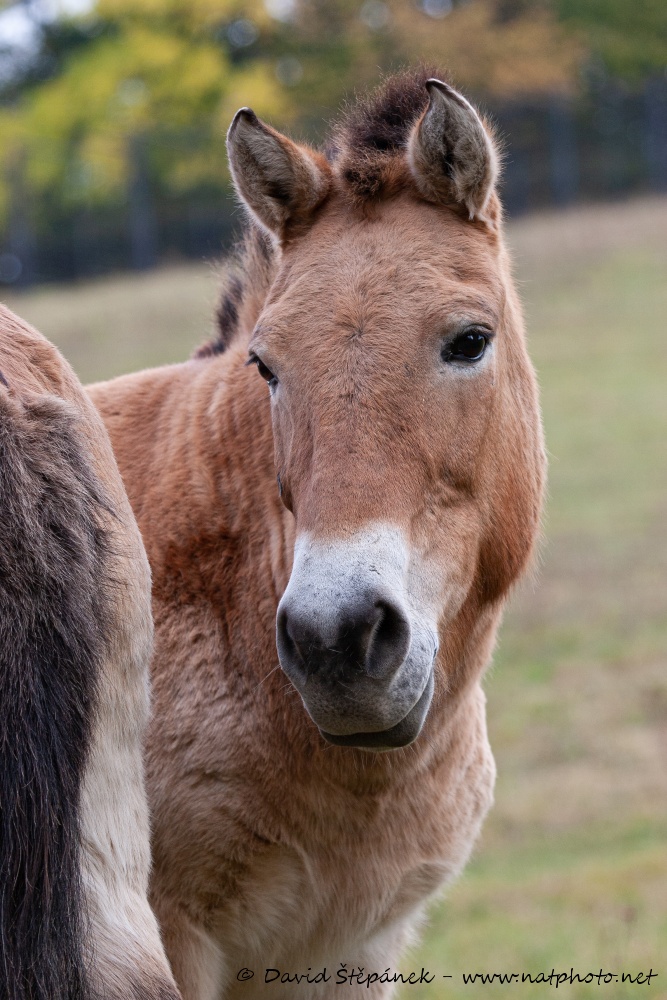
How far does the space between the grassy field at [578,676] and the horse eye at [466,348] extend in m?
1.04

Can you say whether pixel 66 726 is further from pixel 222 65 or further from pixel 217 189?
pixel 222 65

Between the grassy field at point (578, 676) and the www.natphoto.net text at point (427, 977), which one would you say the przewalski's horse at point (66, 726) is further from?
the grassy field at point (578, 676)

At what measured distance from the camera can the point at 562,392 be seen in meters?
19.0

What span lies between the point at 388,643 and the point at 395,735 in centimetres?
33

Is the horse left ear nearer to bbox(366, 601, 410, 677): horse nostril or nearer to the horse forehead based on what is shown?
the horse forehead

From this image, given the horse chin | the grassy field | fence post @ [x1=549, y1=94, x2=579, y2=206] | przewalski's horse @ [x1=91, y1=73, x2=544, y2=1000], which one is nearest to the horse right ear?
przewalski's horse @ [x1=91, y1=73, x2=544, y2=1000]

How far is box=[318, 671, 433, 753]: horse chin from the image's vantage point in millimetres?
2803

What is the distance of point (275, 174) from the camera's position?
3316mm

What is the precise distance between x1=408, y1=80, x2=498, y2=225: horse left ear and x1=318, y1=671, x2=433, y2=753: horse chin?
1.38 m

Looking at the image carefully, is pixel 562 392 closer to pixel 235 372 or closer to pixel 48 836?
pixel 235 372

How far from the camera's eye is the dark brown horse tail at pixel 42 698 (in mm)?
A: 2312

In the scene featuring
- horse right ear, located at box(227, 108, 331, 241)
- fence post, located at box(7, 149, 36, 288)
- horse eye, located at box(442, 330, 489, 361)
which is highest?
horse right ear, located at box(227, 108, 331, 241)

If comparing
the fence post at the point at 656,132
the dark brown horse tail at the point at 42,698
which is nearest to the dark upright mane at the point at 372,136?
the dark brown horse tail at the point at 42,698

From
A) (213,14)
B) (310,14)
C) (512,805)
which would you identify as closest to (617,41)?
(310,14)
